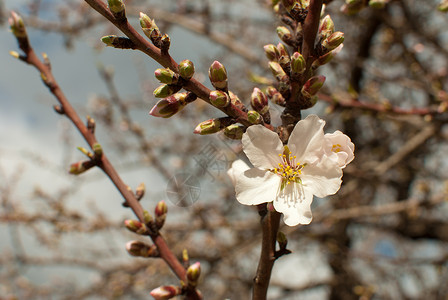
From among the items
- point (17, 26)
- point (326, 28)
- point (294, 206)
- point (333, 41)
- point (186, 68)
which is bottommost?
point (294, 206)

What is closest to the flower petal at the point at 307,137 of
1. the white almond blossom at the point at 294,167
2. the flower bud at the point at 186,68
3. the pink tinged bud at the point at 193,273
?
the white almond blossom at the point at 294,167

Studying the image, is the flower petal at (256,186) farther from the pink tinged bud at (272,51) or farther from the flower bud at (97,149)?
the flower bud at (97,149)

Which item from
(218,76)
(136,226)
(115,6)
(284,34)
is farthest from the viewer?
(136,226)

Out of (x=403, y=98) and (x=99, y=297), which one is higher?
(x=403, y=98)

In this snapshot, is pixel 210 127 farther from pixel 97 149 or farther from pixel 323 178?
pixel 97 149

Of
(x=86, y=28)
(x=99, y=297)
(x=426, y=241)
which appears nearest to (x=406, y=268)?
(x=426, y=241)

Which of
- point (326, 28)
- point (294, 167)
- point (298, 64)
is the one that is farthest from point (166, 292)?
point (326, 28)

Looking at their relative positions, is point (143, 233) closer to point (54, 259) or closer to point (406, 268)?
point (54, 259)
